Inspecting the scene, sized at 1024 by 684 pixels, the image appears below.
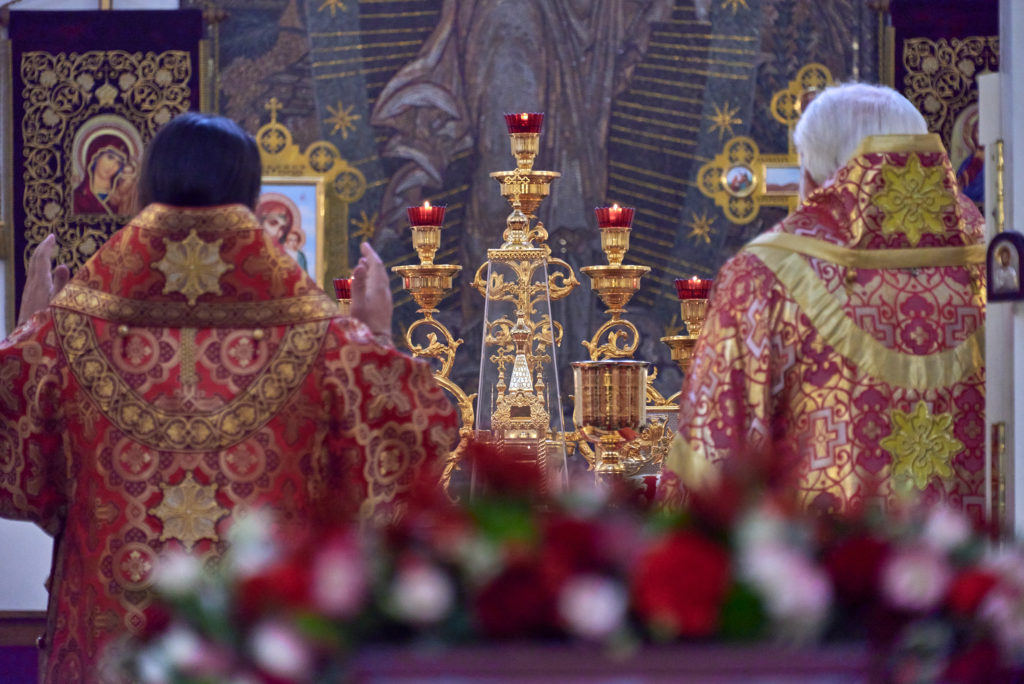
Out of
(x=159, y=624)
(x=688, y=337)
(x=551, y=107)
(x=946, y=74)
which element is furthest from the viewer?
(x=551, y=107)

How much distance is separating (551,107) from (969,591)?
20.7 feet

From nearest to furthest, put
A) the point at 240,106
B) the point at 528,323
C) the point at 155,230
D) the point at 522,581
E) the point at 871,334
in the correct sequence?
the point at 522,581 → the point at 155,230 → the point at 871,334 → the point at 528,323 → the point at 240,106

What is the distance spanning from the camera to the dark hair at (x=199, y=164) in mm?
2469

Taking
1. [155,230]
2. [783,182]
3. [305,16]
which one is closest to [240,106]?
[305,16]

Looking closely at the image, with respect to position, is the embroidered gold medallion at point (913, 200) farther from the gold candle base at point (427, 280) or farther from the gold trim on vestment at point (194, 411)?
the gold candle base at point (427, 280)

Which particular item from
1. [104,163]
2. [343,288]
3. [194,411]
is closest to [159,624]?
[194,411]

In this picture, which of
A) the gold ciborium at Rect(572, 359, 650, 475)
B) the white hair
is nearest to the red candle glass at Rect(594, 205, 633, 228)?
the gold ciborium at Rect(572, 359, 650, 475)

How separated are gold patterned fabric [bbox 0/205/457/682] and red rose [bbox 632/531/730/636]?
1266mm

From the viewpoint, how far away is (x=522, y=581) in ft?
4.11

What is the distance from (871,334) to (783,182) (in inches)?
185

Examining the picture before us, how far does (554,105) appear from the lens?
24.4ft

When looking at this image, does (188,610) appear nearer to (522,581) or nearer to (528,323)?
(522,581)

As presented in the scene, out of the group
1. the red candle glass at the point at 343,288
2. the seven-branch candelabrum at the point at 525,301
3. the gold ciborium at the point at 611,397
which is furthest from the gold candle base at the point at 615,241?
the red candle glass at the point at 343,288

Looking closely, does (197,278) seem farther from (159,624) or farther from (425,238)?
(425,238)
